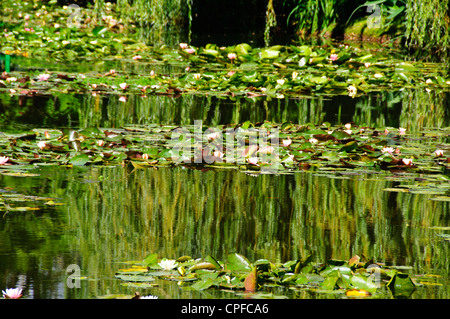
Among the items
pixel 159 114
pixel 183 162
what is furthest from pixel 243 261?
pixel 159 114

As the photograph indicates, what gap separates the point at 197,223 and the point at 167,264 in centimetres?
65

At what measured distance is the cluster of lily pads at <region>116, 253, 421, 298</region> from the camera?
2.36 metres

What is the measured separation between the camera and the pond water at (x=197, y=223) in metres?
2.52

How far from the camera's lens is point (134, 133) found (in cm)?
474

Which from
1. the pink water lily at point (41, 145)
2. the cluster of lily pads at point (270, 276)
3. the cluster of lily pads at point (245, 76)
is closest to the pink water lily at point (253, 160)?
the pink water lily at point (41, 145)

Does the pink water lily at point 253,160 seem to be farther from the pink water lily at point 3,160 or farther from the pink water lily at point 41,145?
the pink water lily at point 3,160

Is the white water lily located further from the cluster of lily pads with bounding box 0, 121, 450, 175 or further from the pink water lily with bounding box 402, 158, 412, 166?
the pink water lily with bounding box 402, 158, 412, 166

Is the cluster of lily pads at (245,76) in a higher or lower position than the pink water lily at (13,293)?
higher

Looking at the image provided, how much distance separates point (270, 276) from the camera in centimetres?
247

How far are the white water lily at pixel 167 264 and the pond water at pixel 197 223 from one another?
113 mm
